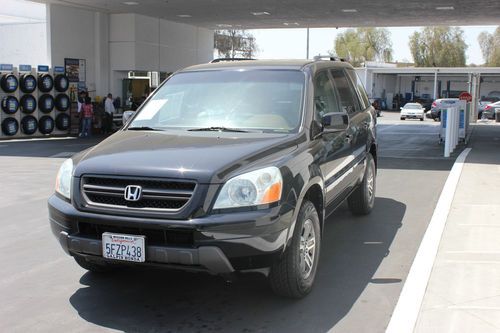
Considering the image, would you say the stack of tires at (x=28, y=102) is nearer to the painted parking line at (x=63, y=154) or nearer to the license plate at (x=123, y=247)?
the painted parking line at (x=63, y=154)

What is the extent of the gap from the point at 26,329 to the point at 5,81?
1721 centimetres

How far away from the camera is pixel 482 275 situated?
5.16 meters

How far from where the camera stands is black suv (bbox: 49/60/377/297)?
3.90 m

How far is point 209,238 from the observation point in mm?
3848

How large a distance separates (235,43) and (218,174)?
54.5 meters

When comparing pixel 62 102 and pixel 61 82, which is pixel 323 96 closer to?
pixel 61 82

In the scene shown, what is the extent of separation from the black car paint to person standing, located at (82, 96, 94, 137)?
16.9 metres

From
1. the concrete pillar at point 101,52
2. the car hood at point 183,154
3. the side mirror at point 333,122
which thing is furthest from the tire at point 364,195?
the concrete pillar at point 101,52

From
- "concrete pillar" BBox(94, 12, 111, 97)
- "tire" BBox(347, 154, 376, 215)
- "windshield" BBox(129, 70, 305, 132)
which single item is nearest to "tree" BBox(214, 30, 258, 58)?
"concrete pillar" BBox(94, 12, 111, 97)

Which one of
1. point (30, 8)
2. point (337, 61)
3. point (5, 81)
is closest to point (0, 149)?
point (5, 81)

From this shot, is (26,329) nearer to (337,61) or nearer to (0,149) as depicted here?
(337,61)

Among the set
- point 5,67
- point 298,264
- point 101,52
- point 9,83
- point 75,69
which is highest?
point 101,52

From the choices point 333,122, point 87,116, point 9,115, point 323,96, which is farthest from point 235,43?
point 333,122

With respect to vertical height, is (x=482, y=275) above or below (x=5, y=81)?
below
